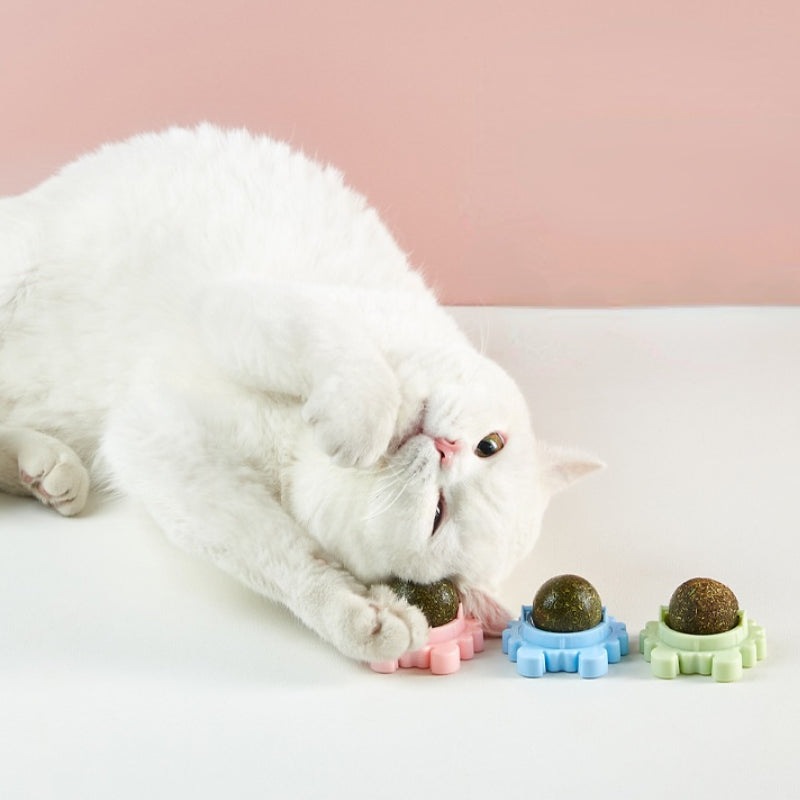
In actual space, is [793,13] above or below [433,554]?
above

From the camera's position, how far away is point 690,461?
2.70 metres

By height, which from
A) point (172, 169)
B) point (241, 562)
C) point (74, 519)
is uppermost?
point (172, 169)

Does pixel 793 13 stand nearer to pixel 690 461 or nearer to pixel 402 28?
pixel 402 28

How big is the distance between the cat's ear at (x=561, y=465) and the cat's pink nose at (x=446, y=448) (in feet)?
0.85

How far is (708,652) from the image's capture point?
1.84 metres

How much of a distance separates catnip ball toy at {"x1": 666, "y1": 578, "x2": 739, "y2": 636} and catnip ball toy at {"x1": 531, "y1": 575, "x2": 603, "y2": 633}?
11 centimetres

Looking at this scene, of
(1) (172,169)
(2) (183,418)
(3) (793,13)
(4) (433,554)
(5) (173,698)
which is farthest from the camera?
(3) (793,13)

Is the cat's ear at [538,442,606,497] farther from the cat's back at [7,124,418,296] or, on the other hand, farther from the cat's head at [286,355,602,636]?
the cat's back at [7,124,418,296]

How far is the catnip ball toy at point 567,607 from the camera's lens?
73.8 inches

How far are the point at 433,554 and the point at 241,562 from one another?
284mm

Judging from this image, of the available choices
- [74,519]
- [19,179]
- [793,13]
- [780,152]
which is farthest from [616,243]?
[74,519]

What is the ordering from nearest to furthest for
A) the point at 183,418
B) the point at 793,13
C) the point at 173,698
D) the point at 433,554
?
the point at 173,698, the point at 433,554, the point at 183,418, the point at 793,13

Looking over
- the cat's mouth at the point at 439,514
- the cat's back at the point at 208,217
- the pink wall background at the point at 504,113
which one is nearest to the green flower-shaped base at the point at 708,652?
the cat's mouth at the point at 439,514

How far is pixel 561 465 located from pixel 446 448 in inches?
13.1
